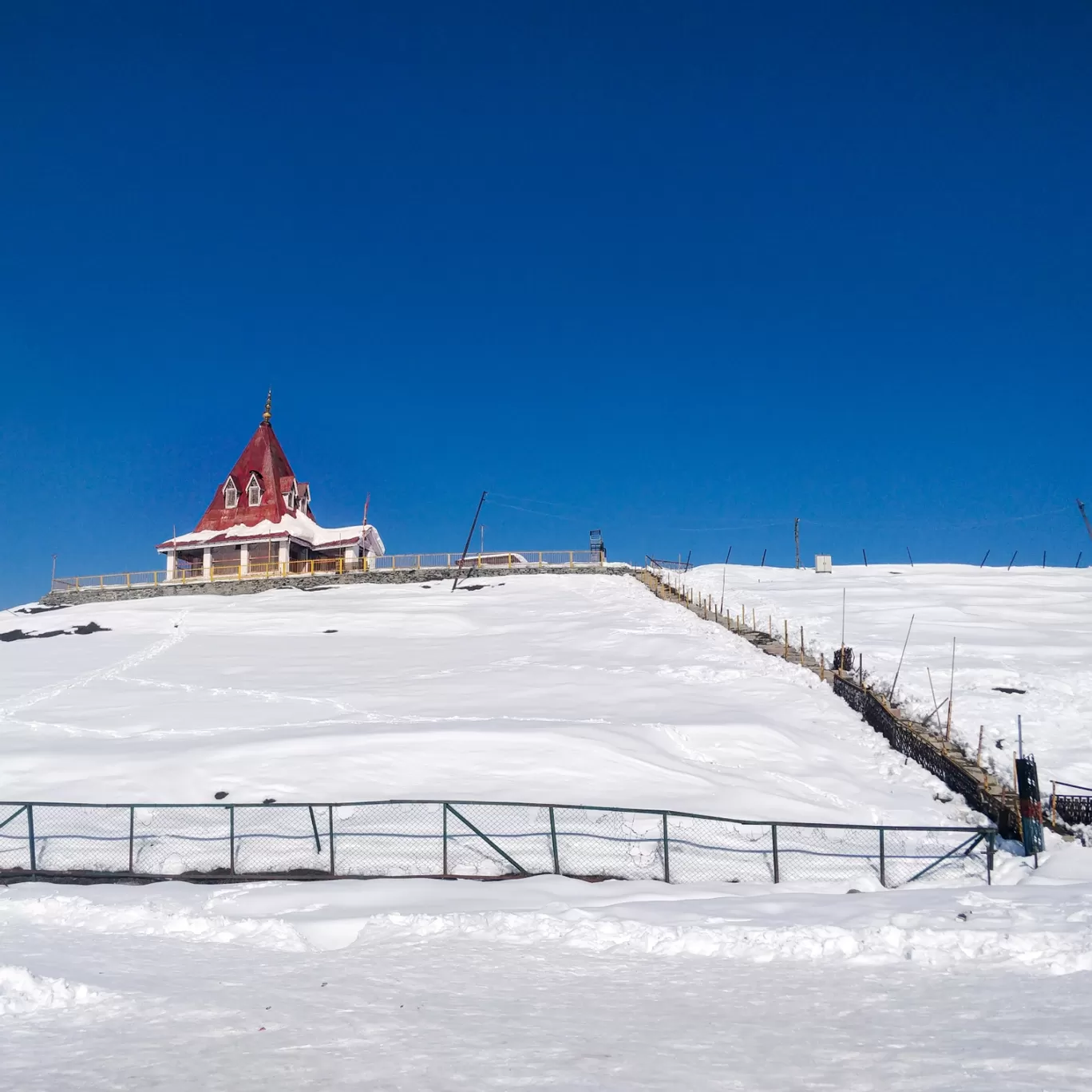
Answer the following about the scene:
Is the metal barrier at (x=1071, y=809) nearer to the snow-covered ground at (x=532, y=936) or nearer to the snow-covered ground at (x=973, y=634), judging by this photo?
the snow-covered ground at (x=532, y=936)

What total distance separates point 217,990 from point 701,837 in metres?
8.99

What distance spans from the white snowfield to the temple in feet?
49.3

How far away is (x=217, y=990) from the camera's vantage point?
28.8ft

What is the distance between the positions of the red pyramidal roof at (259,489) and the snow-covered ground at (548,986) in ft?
153

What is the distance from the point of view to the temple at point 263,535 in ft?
182

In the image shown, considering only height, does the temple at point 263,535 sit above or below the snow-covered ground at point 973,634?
above

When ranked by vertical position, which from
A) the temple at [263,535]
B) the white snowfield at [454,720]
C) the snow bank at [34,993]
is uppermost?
the temple at [263,535]

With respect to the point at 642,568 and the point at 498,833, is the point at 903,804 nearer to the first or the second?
the point at 498,833

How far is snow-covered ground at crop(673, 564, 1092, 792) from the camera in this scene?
21.7 meters

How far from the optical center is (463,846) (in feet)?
49.0

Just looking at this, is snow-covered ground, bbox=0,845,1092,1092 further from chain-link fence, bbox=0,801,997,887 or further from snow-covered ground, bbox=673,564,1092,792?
snow-covered ground, bbox=673,564,1092,792

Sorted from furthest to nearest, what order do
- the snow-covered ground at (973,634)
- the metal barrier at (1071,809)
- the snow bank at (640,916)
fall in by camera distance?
the snow-covered ground at (973,634) → the metal barrier at (1071,809) → the snow bank at (640,916)

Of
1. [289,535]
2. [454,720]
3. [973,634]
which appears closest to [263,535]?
[289,535]

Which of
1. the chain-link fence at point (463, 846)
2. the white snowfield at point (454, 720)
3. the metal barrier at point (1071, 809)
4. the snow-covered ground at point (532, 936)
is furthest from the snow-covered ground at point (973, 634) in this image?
the chain-link fence at point (463, 846)
